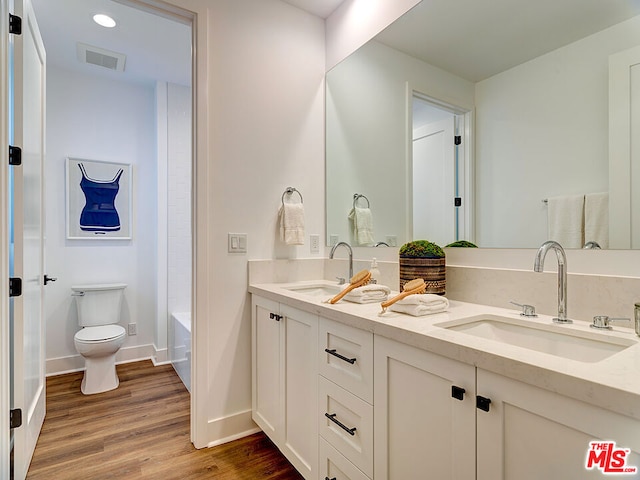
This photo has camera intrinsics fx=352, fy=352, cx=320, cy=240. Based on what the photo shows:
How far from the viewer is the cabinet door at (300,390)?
1.44 m

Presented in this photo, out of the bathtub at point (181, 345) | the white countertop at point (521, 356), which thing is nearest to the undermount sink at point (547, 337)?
the white countertop at point (521, 356)

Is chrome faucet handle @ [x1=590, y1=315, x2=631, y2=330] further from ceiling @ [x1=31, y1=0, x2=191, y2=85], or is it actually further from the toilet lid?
the toilet lid

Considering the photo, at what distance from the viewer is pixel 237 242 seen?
1.96m

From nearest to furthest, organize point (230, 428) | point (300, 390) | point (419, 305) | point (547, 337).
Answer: point (547, 337)
point (419, 305)
point (300, 390)
point (230, 428)

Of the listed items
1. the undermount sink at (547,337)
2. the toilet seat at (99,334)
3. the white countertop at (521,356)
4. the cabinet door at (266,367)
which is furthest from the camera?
the toilet seat at (99,334)

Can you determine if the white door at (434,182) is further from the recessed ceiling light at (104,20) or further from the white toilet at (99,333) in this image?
the white toilet at (99,333)

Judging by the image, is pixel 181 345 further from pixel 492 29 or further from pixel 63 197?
pixel 492 29

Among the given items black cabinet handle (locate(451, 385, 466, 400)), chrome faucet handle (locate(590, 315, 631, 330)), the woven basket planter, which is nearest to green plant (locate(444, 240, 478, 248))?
the woven basket planter

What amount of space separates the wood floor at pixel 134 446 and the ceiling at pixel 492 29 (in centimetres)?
203

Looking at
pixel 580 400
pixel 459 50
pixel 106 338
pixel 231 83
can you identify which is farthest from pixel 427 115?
pixel 106 338

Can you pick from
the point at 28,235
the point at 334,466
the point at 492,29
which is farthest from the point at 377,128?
the point at 28,235

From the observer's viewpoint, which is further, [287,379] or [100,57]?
[100,57]

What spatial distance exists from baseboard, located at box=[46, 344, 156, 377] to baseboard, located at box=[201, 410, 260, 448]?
164 cm

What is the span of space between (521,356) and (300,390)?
1.02 meters
